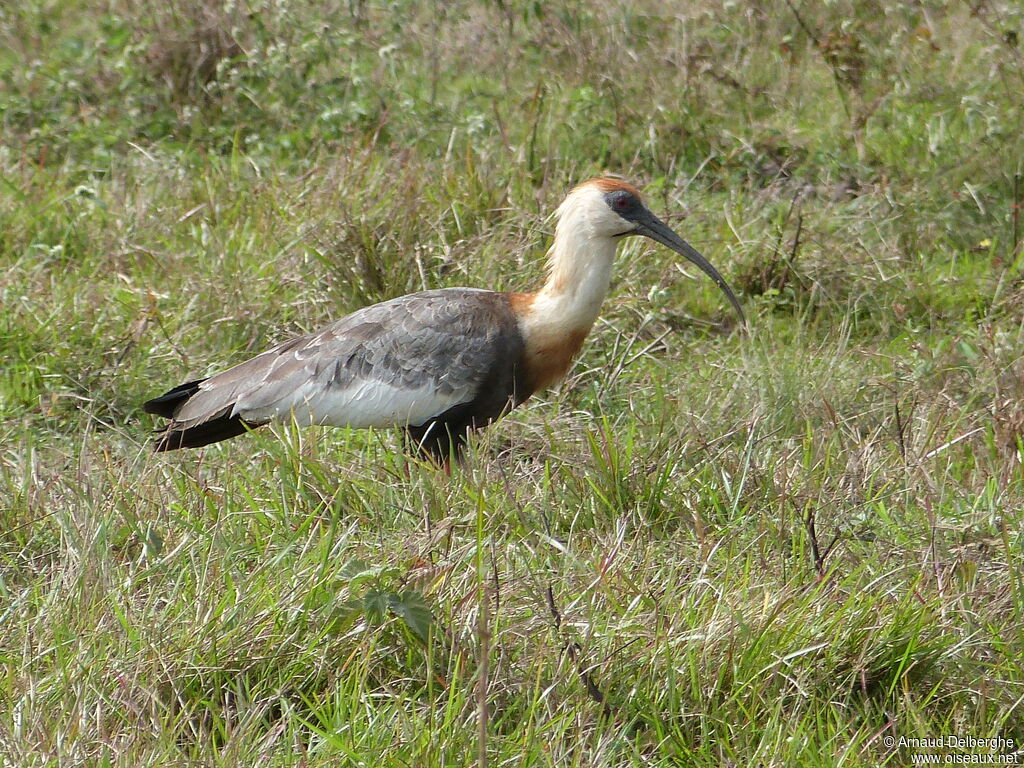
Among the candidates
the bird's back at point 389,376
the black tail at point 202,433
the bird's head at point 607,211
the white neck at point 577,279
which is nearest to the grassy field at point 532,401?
the black tail at point 202,433

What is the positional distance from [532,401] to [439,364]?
2.22 feet

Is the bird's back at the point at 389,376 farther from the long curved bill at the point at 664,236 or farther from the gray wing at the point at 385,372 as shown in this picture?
the long curved bill at the point at 664,236

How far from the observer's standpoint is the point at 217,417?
472 cm

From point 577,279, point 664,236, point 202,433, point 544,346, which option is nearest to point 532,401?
point 544,346

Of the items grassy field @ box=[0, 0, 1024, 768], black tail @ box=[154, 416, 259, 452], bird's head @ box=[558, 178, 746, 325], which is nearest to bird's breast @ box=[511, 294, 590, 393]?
grassy field @ box=[0, 0, 1024, 768]

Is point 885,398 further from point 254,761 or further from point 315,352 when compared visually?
point 254,761

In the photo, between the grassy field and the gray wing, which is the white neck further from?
the grassy field

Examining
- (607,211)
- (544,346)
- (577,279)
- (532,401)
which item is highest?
(607,211)

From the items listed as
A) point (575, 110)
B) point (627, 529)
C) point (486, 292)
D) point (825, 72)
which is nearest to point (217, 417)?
point (486, 292)

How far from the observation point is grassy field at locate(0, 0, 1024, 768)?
3.17 metres

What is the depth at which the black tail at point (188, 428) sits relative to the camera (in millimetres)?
4695

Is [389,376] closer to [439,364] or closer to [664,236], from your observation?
[439,364]

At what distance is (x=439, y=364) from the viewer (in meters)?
4.75

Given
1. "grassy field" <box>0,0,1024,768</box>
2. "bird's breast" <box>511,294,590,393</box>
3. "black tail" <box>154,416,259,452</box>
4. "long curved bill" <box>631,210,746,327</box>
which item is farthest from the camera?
"long curved bill" <box>631,210,746,327</box>
